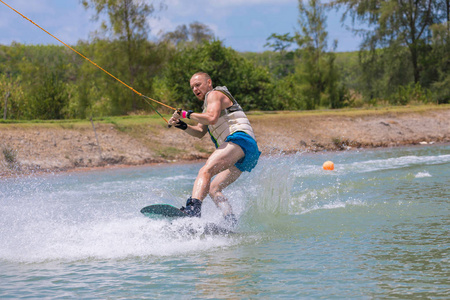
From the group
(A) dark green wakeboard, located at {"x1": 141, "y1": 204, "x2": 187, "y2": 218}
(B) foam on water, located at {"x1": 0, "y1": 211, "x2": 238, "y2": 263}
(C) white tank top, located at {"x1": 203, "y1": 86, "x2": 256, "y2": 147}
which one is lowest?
(B) foam on water, located at {"x1": 0, "y1": 211, "x2": 238, "y2": 263}

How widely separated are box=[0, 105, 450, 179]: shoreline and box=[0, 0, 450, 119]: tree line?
3458mm

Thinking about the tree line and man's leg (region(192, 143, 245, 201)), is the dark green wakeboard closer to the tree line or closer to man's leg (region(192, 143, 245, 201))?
man's leg (region(192, 143, 245, 201))

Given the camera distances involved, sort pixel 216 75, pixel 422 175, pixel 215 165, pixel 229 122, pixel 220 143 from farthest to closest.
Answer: pixel 216 75 → pixel 422 175 → pixel 220 143 → pixel 229 122 → pixel 215 165

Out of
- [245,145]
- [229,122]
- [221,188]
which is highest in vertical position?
[229,122]

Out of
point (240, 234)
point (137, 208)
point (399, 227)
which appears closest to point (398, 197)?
point (399, 227)

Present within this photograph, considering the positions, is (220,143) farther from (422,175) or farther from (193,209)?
(422,175)

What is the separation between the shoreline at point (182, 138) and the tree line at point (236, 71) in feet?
11.3

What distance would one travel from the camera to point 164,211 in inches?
250

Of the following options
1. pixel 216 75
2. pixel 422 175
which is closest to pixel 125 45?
pixel 216 75

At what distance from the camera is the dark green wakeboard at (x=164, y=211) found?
20.6 feet

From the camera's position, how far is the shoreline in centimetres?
1711

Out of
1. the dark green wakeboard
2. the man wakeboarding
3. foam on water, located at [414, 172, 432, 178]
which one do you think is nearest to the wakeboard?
the dark green wakeboard

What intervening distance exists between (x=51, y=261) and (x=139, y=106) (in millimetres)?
20240

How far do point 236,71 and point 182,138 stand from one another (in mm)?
7517
